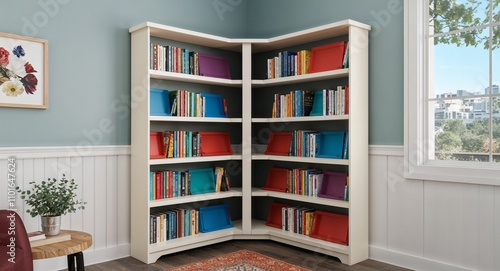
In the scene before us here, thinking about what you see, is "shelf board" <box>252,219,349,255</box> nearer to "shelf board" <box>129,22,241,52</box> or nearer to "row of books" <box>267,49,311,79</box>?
"row of books" <box>267,49,311,79</box>

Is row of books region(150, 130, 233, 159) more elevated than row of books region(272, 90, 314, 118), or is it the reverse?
row of books region(272, 90, 314, 118)

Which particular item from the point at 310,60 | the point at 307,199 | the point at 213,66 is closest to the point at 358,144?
the point at 307,199

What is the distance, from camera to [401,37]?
327 centimetres

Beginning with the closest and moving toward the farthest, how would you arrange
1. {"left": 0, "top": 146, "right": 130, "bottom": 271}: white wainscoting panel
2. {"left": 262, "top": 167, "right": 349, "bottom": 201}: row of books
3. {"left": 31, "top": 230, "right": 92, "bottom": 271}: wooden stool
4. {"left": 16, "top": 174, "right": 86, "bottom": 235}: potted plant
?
1. {"left": 31, "top": 230, "right": 92, "bottom": 271}: wooden stool
2. {"left": 16, "top": 174, "right": 86, "bottom": 235}: potted plant
3. {"left": 0, "top": 146, "right": 130, "bottom": 271}: white wainscoting panel
4. {"left": 262, "top": 167, "right": 349, "bottom": 201}: row of books

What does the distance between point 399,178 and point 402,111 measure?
21.1 inches

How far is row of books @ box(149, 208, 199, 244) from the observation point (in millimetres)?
3443

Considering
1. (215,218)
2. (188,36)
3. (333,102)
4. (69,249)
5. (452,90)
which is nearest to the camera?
(69,249)

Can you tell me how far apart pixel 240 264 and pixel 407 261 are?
132cm

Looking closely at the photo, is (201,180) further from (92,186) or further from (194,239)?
(92,186)

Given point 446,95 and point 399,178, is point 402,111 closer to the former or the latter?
point 446,95

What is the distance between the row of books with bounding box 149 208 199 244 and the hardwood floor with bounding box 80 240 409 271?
167 millimetres

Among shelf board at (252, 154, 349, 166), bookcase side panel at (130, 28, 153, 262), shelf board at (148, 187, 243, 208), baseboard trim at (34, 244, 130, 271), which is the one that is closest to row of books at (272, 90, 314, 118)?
shelf board at (252, 154, 349, 166)

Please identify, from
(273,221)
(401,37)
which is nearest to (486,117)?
(401,37)

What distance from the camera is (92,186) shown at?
334cm
